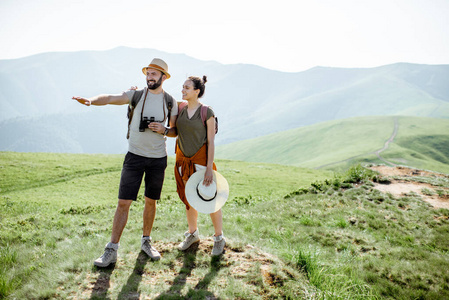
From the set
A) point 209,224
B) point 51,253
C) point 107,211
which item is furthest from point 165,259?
point 107,211

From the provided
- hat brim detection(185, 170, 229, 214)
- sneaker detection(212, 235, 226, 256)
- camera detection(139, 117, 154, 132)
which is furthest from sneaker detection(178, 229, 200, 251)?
camera detection(139, 117, 154, 132)

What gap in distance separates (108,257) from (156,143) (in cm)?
205

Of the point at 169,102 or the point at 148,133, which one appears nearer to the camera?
the point at 148,133

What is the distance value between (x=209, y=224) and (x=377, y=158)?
84625 millimetres

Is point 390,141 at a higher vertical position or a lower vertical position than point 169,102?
lower

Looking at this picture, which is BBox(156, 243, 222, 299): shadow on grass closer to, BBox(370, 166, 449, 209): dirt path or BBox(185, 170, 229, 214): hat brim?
BBox(185, 170, 229, 214): hat brim

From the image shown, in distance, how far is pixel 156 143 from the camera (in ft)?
15.7

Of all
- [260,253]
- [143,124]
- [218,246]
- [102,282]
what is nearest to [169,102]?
[143,124]

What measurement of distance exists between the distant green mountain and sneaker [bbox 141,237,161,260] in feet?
247

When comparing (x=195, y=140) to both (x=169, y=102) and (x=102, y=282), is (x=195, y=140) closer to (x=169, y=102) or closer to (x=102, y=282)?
(x=169, y=102)

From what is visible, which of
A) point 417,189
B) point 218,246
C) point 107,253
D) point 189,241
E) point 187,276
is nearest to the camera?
point 187,276

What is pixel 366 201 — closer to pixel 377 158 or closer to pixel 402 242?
pixel 402 242

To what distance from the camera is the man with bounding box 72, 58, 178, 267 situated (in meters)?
4.64

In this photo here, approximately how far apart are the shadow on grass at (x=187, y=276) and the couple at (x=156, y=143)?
0.41 m
